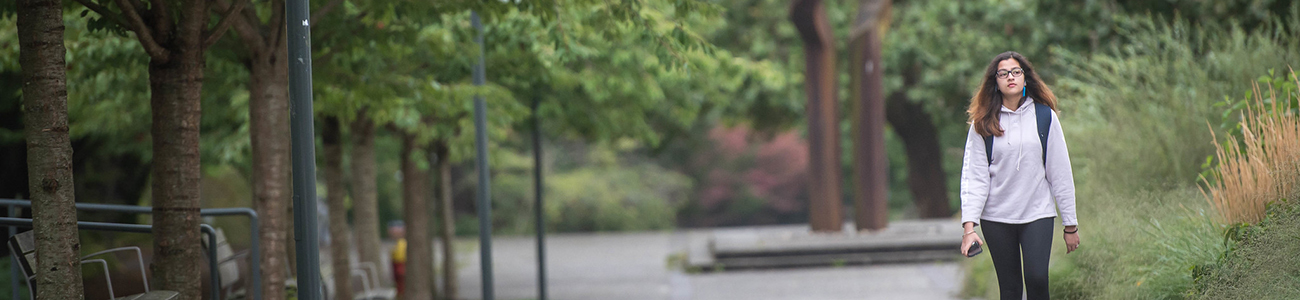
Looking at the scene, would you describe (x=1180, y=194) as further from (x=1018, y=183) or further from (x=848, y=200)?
(x=848, y=200)

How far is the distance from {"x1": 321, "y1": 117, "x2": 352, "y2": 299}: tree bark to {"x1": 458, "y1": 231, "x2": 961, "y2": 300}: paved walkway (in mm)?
3904

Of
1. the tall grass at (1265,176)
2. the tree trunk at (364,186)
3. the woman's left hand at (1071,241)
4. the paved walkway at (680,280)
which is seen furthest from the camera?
the paved walkway at (680,280)

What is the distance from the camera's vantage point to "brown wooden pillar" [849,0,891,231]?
15.0 m

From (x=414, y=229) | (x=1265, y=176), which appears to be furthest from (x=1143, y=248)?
(x=414, y=229)

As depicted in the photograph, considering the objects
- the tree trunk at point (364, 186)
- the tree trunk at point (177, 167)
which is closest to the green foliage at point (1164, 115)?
the tree trunk at point (177, 167)

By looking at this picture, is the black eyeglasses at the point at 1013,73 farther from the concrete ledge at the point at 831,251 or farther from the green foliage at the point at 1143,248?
the concrete ledge at the point at 831,251

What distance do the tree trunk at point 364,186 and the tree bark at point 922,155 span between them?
13144 mm

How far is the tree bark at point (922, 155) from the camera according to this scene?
22188 millimetres

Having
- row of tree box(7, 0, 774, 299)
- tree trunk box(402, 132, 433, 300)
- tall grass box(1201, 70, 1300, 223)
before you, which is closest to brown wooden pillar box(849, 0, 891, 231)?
row of tree box(7, 0, 774, 299)

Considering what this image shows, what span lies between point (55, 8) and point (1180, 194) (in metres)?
5.62

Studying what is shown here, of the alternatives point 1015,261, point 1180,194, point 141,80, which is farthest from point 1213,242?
point 141,80

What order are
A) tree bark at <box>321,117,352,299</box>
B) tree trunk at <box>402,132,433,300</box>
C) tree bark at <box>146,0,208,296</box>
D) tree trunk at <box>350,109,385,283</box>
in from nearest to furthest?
tree bark at <box>146,0,208,296</box>, tree bark at <box>321,117,352,299</box>, tree trunk at <box>350,109,385,283</box>, tree trunk at <box>402,132,433,300</box>

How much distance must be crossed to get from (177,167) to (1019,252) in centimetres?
379

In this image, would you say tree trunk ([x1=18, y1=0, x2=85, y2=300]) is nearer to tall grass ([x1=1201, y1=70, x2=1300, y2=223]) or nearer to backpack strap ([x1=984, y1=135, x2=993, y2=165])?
backpack strap ([x1=984, y1=135, x2=993, y2=165])
